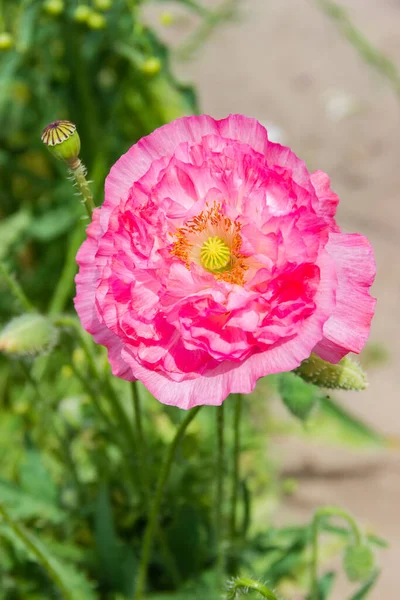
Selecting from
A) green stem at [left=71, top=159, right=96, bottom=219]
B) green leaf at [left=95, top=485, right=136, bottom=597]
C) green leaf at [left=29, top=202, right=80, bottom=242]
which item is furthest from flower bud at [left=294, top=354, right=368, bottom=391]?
green leaf at [left=29, top=202, right=80, bottom=242]

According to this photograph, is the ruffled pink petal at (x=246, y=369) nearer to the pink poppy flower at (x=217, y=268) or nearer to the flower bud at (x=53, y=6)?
the pink poppy flower at (x=217, y=268)

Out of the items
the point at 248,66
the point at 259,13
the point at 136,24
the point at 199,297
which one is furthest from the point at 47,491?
the point at 259,13

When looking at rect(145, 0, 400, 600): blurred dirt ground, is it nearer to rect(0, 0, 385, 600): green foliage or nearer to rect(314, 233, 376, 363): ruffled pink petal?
rect(0, 0, 385, 600): green foliage

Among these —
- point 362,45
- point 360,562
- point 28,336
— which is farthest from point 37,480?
point 362,45

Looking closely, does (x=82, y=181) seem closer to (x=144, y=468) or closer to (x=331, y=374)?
(x=331, y=374)

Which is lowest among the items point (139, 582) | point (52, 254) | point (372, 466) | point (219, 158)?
point (372, 466)

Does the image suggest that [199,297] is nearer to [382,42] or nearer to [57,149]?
[57,149]

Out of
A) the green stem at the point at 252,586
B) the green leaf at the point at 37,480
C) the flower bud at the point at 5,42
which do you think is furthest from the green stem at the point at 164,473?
the flower bud at the point at 5,42
